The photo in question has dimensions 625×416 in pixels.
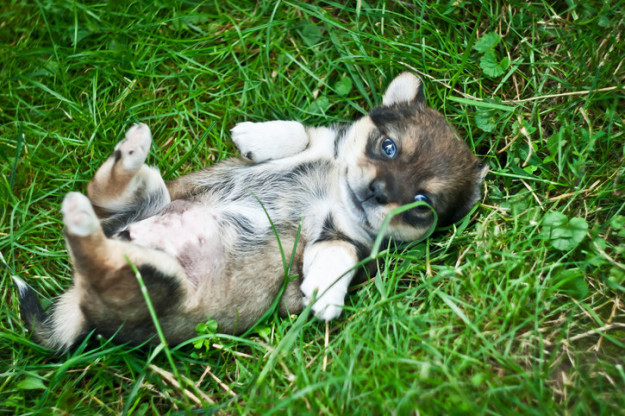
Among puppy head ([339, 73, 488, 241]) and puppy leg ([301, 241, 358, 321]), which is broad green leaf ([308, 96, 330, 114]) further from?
puppy leg ([301, 241, 358, 321])

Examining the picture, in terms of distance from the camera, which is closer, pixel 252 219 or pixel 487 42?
pixel 252 219

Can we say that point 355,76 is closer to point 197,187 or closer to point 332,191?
point 332,191

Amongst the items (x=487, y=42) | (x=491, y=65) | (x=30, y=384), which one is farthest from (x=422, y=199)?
(x=30, y=384)

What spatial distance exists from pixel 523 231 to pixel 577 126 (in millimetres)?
969

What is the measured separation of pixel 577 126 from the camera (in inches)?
147

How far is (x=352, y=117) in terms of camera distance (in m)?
4.42

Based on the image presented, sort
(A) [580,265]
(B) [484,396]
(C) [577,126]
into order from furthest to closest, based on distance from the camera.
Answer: (C) [577,126] < (A) [580,265] < (B) [484,396]

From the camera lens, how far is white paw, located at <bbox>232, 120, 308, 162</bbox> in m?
3.72

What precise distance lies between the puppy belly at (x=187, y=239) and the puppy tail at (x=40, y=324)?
0.78 m

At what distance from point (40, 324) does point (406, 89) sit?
9.95 feet

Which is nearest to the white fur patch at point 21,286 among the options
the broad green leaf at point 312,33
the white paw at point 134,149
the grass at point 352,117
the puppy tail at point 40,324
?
the puppy tail at point 40,324

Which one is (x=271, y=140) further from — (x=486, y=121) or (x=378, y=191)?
(x=486, y=121)

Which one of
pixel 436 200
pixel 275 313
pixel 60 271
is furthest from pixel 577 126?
pixel 60 271

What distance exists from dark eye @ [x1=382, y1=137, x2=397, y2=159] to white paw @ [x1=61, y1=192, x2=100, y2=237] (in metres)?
1.91
